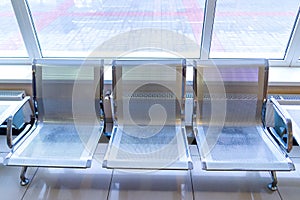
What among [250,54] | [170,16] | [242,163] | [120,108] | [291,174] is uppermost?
[170,16]

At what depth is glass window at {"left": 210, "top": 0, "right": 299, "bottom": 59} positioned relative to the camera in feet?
8.45

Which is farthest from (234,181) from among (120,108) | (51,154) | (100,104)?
(51,154)

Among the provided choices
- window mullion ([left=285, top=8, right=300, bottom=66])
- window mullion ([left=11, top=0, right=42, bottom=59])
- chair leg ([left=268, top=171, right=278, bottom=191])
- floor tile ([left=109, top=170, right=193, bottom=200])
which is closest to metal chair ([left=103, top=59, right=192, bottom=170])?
floor tile ([left=109, top=170, right=193, bottom=200])

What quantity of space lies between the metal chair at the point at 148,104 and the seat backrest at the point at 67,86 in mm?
173

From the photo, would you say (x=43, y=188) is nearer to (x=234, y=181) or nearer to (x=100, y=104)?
(x=100, y=104)

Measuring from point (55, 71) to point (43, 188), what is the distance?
94 cm

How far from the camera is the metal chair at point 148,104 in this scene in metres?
2.26

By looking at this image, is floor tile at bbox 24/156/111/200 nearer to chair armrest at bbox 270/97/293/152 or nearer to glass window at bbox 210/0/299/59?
chair armrest at bbox 270/97/293/152

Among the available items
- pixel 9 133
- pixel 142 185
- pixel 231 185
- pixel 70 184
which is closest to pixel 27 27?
pixel 9 133

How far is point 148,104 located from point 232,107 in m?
0.70

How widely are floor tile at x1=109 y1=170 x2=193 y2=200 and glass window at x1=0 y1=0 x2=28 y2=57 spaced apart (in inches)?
70.1

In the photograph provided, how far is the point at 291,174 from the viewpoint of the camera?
2301mm

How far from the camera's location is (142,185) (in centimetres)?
220

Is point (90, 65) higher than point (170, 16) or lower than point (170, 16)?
lower
